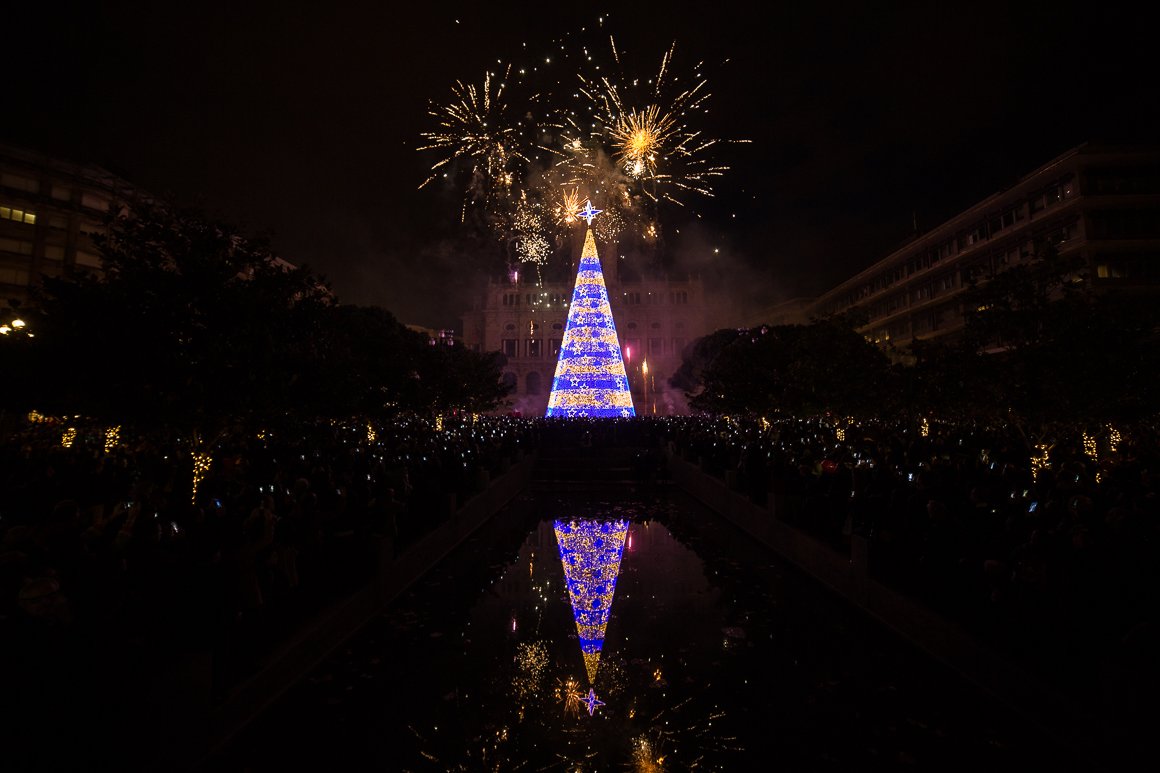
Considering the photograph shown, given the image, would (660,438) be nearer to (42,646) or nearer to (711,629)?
(711,629)

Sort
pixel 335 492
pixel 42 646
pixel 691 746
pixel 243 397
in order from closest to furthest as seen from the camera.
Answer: pixel 42 646 → pixel 691 746 → pixel 335 492 → pixel 243 397

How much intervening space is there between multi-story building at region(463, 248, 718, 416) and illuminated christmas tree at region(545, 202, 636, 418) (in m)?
55.9

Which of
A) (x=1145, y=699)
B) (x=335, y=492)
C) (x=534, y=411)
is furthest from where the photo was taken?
(x=534, y=411)

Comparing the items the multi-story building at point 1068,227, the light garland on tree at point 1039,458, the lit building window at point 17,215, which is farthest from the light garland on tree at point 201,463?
the lit building window at point 17,215

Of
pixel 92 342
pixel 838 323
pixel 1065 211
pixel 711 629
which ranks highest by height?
pixel 1065 211

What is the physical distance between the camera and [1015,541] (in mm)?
7215

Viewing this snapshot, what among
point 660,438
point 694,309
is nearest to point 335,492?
point 660,438

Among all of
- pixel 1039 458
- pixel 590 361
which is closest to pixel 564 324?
pixel 590 361

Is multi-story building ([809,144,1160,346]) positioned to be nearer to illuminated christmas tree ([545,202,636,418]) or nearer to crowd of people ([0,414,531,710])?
illuminated christmas tree ([545,202,636,418])

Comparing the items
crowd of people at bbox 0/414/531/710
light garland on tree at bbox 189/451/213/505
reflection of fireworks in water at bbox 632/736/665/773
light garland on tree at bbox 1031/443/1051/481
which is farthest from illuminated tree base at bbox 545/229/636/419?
reflection of fireworks in water at bbox 632/736/665/773

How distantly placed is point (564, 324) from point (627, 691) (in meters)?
83.3

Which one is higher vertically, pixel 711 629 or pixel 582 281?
pixel 582 281

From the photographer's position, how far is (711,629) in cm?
786

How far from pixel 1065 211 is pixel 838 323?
18.3m
